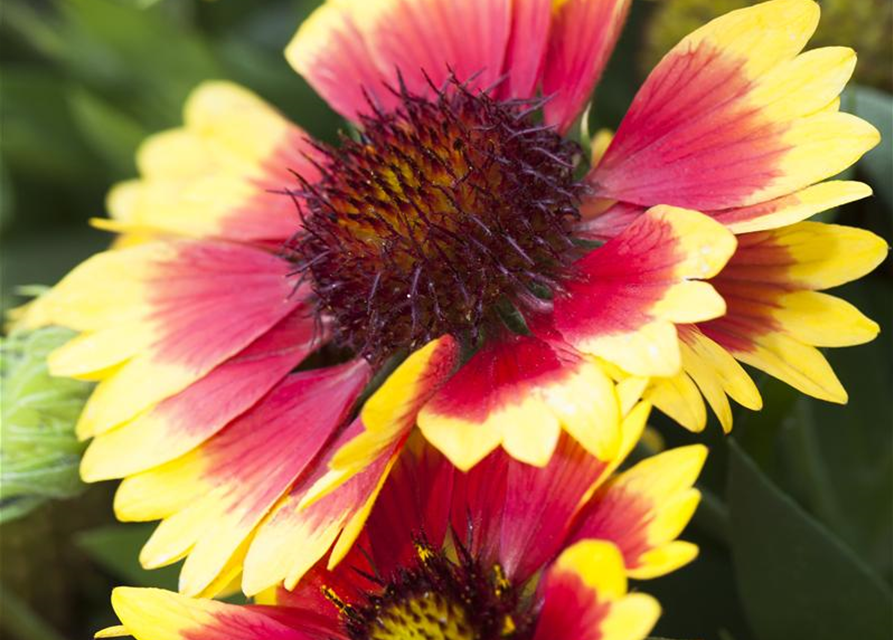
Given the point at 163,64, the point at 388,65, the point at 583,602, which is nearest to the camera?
the point at 583,602

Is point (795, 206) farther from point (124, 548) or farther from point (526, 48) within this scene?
point (124, 548)

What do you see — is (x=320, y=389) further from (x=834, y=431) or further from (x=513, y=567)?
(x=834, y=431)

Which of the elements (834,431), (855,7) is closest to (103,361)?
(834,431)

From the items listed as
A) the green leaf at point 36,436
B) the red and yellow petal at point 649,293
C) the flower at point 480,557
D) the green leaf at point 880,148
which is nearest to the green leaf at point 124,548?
the green leaf at point 36,436

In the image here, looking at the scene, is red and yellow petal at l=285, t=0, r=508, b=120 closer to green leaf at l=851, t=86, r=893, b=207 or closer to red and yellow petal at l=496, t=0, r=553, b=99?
red and yellow petal at l=496, t=0, r=553, b=99

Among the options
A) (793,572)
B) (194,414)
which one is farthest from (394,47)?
(793,572)

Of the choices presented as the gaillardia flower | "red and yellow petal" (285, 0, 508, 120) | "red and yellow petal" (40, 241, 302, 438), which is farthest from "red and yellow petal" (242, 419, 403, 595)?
"red and yellow petal" (285, 0, 508, 120)
